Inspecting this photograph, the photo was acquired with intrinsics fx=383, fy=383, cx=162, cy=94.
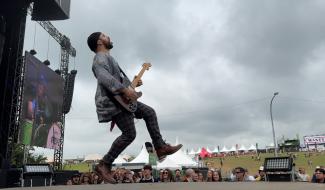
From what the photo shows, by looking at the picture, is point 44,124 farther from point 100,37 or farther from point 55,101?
point 100,37

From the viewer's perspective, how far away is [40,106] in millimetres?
20719

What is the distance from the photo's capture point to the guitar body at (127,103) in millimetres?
4469

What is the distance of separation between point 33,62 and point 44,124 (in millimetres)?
3866

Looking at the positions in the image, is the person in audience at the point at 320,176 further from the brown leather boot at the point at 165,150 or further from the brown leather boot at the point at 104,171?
the brown leather boot at the point at 104,171

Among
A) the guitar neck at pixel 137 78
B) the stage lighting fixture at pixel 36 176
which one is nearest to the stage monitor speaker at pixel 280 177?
the guitar neck at pixel 137 78

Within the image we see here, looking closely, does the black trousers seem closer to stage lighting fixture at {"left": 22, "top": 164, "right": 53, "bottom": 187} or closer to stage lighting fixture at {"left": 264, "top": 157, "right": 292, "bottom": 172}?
stage lighting fixture at {"left": 264, "top": 157, "right": 292, "bottom": 172}

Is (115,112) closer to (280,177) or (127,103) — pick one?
(127,103)

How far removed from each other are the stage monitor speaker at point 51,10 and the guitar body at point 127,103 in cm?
1540

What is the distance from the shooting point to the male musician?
175 inches

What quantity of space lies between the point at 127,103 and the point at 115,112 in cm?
18

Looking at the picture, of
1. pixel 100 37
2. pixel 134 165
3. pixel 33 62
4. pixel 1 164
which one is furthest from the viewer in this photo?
pixel 134 165

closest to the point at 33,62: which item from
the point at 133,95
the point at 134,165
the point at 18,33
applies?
the point at 18,33

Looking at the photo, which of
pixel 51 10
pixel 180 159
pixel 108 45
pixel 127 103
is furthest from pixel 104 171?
pixel 180 159

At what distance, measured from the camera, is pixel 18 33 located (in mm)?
17328
